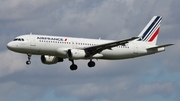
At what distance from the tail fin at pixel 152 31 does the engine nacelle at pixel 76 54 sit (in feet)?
47.6

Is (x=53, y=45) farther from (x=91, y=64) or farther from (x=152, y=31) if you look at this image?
(x=152, y=31)

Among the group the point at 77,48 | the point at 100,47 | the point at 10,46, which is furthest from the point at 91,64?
the point at 10,46

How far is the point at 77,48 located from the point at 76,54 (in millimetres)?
1575

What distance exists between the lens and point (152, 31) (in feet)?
404

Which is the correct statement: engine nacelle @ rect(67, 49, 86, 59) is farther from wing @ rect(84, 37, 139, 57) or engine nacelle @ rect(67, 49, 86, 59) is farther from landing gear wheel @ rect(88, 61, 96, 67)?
landing gear wheel @ rect(88, 61, 96, 67)

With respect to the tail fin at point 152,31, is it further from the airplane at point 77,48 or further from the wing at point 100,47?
the wing at point 100,47

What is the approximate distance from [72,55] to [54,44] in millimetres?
3412

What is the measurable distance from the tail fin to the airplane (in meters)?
0.30

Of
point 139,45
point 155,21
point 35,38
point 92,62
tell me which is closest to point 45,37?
point 35,38

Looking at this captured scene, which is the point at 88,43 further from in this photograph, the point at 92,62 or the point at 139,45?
the point at 139,45

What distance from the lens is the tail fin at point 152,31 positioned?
395 ft

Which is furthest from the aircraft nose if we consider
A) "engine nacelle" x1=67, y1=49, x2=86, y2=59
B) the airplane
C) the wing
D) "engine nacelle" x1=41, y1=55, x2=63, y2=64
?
the wing

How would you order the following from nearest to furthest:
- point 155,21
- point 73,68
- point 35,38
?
1. point 35,38
2. point 73,68
3. point 155,21

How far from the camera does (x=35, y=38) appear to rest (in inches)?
4190
